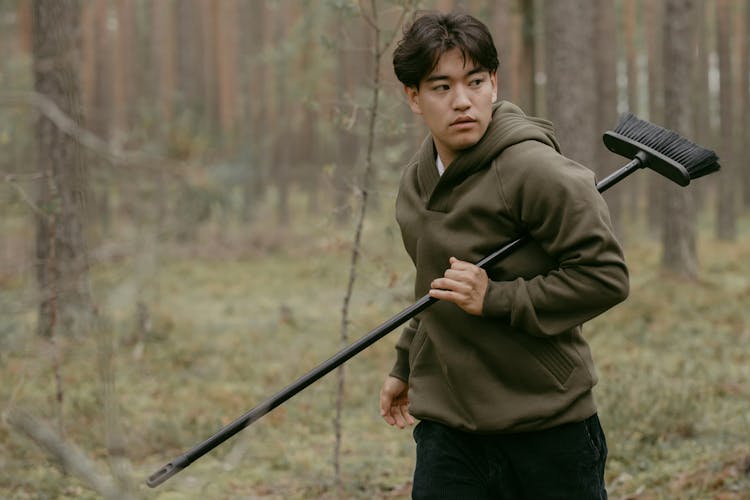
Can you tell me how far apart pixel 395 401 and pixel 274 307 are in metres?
10.0

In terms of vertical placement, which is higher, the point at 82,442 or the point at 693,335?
the point at 82,442

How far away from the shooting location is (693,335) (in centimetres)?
959

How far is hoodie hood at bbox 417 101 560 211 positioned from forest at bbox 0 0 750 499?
0.69 metres

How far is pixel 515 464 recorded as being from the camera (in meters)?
2.74

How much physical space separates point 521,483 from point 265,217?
25.1 meters

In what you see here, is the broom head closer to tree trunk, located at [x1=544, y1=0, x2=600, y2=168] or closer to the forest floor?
the forest floor

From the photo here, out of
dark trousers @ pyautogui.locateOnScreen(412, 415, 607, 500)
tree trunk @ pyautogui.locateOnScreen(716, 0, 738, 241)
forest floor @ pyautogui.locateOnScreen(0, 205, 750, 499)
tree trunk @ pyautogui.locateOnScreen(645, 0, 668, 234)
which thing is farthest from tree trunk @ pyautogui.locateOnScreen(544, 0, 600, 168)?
tree trunk @ pyautogui.locateOnScreen(645, 0, 668, 234)

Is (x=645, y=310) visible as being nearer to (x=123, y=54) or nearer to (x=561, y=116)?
(x=561, y=116)

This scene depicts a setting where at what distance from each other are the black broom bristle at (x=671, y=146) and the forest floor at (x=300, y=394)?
1617 millimetres

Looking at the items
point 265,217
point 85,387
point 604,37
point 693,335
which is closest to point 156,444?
point 85,387

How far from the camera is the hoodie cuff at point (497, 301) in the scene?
2.61m

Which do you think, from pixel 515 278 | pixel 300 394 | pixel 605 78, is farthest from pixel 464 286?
pixel 605 78

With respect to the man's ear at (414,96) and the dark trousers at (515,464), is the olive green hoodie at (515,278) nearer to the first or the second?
the dark trousers at (515,464)

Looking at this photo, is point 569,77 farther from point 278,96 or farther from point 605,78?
point 278,96
